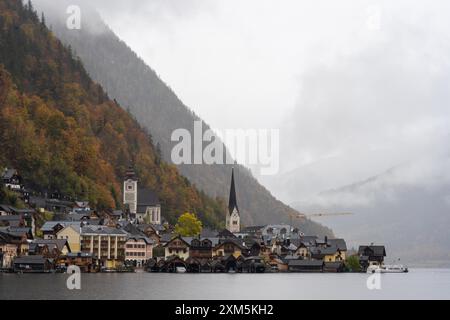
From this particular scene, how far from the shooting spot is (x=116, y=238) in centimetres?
16350

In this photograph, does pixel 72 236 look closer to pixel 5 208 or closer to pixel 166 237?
pixel 5 208

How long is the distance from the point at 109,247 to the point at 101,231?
347cm

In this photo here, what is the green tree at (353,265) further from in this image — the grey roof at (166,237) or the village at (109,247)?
the grey roof at (166,237)

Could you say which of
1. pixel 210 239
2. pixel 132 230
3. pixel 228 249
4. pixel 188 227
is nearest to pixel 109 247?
pixel 132 230

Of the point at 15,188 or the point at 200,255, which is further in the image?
the point at 200,255

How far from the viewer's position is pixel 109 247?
162125 mm

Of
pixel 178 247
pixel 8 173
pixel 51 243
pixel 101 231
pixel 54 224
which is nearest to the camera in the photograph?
pixel 51 243

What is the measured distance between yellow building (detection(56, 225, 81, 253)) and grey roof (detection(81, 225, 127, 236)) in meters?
1.17

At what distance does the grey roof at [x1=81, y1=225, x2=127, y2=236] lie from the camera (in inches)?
6203

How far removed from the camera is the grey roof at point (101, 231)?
517ft

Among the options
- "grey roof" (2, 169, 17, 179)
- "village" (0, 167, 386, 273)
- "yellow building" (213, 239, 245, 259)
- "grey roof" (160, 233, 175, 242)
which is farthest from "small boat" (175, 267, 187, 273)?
"grey roof" (2, 169, 17, 179)
